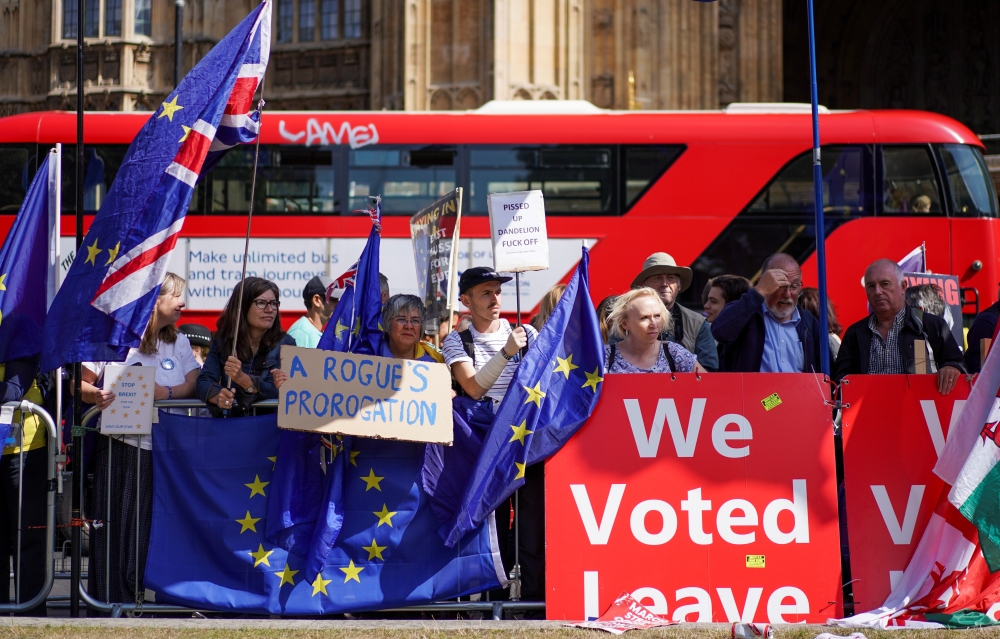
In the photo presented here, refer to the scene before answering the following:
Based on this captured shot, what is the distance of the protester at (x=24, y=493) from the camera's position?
566 centimetres

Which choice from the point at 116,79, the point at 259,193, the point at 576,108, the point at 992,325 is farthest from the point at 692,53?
the point at 992,325

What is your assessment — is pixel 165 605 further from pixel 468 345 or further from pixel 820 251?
pixel 820 251

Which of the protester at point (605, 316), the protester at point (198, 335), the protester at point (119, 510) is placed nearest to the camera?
the protester at point (119, 510)

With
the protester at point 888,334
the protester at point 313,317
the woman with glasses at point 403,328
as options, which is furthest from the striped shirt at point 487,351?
the protester at point 313,317

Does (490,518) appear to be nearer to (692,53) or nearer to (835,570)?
(835,570)

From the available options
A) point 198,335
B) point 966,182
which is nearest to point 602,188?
point 966,182

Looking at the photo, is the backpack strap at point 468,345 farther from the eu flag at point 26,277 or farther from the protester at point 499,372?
the eu flag at point 26,277

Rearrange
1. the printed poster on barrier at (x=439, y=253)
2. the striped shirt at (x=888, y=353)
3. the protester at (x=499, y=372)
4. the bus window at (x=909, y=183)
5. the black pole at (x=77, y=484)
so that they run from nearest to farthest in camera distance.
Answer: the black pole at (x=77, y=484), the protester at (x=499, y=372), the striped shirt at (x=888, y=353), the printed poster on barrier at (x=439, y=253), the bus window at (x=909, y=183)

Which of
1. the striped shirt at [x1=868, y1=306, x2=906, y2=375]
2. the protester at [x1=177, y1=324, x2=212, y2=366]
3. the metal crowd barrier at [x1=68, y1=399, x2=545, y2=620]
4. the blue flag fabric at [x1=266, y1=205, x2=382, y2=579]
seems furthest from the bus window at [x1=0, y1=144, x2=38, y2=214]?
the striped shirt at [x1=868, y1=306, x2=906, y2=375]

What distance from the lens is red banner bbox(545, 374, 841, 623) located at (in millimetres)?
5273

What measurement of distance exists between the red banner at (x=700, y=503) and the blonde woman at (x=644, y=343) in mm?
217

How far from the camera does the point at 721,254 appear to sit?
42.5 ft

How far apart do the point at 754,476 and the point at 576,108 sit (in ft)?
29.1

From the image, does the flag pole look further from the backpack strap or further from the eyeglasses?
the eyeglasses
